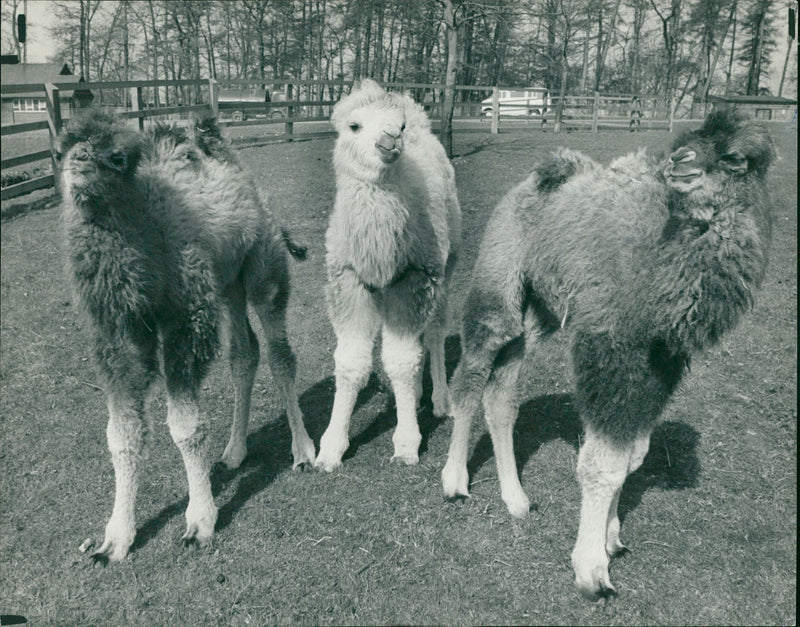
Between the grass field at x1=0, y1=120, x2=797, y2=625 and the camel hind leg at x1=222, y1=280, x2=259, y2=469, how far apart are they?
0.14 metres

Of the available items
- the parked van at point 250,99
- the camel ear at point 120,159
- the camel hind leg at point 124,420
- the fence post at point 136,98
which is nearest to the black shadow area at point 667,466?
the camel hind leg at point 124,420

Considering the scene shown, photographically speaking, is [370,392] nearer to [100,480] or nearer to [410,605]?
[100,480]

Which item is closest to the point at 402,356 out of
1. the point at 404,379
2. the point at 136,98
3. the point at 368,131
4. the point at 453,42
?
the point at 404,379

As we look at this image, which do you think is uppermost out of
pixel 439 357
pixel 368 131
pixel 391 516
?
pixel 368 131

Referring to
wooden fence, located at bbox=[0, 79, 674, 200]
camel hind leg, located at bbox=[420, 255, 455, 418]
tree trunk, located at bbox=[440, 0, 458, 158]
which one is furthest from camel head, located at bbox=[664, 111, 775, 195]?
tree trunk, located at bbox=[440, 0, 458, 158]

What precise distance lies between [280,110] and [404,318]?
16218 millimetres

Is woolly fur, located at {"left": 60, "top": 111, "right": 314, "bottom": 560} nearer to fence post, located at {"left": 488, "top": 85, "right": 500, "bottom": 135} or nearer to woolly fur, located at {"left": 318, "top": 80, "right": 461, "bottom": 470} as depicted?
woolly fur, located at {"left": 318, "top": 80, "right": 461, "bottom": 470}

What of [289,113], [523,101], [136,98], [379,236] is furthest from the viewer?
[289,113]

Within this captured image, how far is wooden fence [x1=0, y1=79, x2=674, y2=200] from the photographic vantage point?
9956 millimetres

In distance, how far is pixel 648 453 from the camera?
16.1ft

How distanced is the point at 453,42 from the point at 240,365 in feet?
26.2

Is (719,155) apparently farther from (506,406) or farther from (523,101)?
(523,101)

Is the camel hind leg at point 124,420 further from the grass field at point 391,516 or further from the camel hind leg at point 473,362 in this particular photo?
the camel hind leg at point 473,362

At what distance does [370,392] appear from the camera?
6.02 meters
